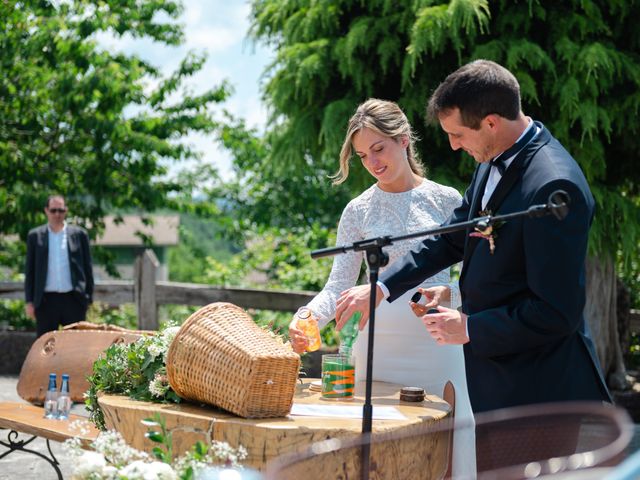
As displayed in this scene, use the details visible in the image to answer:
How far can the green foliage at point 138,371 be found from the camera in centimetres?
324

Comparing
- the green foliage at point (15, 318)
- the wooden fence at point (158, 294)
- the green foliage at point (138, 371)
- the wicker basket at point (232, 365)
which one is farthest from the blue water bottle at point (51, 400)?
the green foliage at point (15, 318)

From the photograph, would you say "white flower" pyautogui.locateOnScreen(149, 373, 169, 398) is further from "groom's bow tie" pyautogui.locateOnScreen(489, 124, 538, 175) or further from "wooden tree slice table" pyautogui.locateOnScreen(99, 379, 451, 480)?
"groom's bow tie" pyautogui.locateOnScreen(489, 124, 538, 175)

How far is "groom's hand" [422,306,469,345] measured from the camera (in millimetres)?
2721

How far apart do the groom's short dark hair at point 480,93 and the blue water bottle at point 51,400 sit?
3445 millimetres

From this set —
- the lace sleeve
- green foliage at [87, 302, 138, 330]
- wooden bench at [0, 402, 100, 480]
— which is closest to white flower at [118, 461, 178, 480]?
the lace sleeve

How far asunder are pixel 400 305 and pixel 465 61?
3753mm

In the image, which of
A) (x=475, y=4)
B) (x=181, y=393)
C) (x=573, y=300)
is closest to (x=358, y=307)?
(x=181, y=393)

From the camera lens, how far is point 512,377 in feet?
8.74

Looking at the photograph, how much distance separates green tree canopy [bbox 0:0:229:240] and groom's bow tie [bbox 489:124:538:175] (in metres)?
9.95

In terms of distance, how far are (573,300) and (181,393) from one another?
54.6 inches

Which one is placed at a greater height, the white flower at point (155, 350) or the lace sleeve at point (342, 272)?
the lace sleeve at point (342, 272)

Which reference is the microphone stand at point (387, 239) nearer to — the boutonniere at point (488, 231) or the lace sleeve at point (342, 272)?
the boutonniere at point (488, 231)

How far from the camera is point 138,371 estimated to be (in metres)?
3.41

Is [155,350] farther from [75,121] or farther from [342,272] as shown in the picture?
[75,121]
